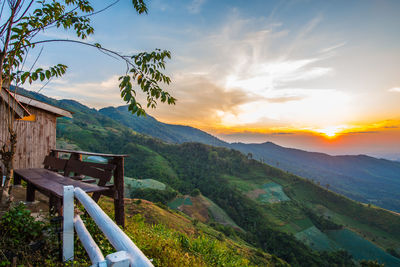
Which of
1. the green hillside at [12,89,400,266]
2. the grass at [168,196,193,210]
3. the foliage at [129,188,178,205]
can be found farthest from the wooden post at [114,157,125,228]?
the grass at [168,196,193,210]

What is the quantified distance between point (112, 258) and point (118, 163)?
317 centimetres

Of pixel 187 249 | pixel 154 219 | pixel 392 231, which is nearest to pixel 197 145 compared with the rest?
pixel 392 231

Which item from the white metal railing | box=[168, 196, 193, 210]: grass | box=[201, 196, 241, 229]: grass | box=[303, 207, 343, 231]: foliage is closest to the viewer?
the white metal railing

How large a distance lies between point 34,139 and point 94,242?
357 inches

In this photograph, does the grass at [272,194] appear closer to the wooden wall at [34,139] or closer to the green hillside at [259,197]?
the green hillside at [259,197]

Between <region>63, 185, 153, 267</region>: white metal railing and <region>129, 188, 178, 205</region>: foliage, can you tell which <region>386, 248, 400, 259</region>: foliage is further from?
<region>63, 185, 153, 267</region>: white metal railing

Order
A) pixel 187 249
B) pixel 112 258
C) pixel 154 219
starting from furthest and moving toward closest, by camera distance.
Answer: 1. pixel 154 219
2. pixel 187 249
3. pixel 112 258

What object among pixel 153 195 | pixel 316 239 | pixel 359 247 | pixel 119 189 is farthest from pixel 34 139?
pixel 359 247

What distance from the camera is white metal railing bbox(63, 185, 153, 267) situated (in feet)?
3.83

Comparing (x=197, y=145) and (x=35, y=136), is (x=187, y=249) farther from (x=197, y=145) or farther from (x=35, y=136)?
(x=197, y=145)

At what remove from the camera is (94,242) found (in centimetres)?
193

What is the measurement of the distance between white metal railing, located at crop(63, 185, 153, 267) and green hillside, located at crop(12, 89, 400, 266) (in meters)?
44.5

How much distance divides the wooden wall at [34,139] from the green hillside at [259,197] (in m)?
40.1

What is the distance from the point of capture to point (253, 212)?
224 feet
